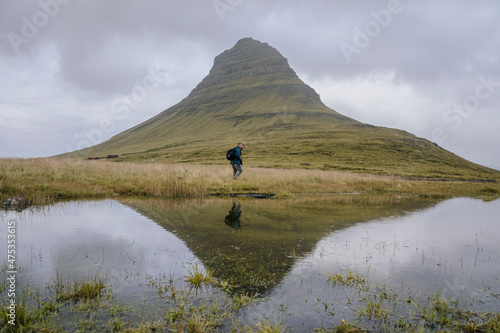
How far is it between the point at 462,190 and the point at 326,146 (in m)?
62.4

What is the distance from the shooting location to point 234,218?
13.1m

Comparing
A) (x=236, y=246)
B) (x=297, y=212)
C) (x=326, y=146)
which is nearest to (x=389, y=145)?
(x=326, y=146)

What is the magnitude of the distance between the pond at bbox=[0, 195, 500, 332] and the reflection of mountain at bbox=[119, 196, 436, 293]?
0.05 m

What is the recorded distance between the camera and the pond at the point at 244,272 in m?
4.83

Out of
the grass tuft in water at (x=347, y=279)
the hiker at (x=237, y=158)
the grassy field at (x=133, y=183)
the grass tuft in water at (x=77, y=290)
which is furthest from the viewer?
the hiker at (x=237, y=158)

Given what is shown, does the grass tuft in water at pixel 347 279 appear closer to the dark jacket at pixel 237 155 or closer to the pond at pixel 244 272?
the pond at pixel 244 272

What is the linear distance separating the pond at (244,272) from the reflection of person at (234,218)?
0.43ft

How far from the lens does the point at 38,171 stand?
63.3 feet

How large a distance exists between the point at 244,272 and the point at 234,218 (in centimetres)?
643

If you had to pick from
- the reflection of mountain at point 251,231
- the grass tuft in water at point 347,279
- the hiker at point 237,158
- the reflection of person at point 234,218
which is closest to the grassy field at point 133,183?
the hiker at point 237,158

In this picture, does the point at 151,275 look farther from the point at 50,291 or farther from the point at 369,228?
the point at 369,228

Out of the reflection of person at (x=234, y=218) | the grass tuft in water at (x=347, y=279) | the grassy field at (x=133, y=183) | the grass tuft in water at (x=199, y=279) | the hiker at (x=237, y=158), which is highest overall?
the hiker at (x=237, y=158)

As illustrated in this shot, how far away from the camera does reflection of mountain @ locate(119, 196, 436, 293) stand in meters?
6.92

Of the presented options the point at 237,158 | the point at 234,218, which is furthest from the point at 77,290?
the point at 237,158
